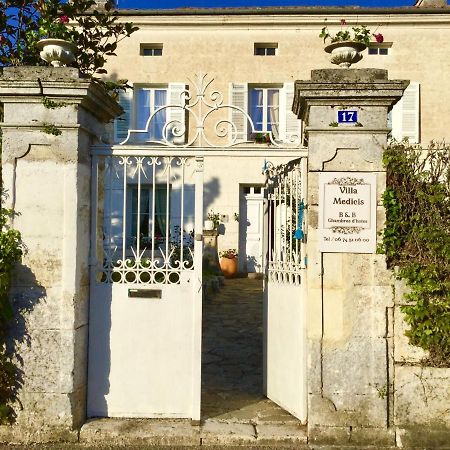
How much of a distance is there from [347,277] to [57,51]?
10.3 feet

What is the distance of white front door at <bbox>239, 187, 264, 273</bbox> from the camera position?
43.2 feet

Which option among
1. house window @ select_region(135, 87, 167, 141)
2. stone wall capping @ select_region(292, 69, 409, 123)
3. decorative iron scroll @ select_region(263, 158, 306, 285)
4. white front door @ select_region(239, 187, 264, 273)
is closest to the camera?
stone wall capping @ select_region(292, 69, 409, 123)

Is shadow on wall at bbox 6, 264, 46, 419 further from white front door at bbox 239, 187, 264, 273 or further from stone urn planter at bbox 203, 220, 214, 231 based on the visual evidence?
white front door at bbox 239, 187, 264, 273

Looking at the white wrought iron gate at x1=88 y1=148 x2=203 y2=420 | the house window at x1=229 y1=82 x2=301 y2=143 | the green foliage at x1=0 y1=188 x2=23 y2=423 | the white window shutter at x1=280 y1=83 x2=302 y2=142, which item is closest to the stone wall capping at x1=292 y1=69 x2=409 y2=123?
the white wrought iron gate at x1=88 y1=148 x2=203 y2=420

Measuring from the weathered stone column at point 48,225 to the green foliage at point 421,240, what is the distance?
2630mm

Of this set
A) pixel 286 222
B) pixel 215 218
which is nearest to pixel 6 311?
pixel 286 222

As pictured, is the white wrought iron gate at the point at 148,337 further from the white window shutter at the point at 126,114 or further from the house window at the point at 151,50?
→ the house window at the point at 151,50

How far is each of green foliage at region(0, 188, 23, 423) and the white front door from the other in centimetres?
958

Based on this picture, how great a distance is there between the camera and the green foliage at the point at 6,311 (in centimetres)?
369

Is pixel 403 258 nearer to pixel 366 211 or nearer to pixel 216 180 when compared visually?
pixel 366 211

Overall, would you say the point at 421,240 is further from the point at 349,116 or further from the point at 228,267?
the point at 228,267

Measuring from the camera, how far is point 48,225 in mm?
3879

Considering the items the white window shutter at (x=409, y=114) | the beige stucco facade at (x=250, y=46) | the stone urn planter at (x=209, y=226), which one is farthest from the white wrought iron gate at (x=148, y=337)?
the white window shutter at (x=409, y=114)

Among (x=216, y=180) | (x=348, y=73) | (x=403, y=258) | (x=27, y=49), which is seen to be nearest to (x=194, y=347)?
(x=403, y=258)
